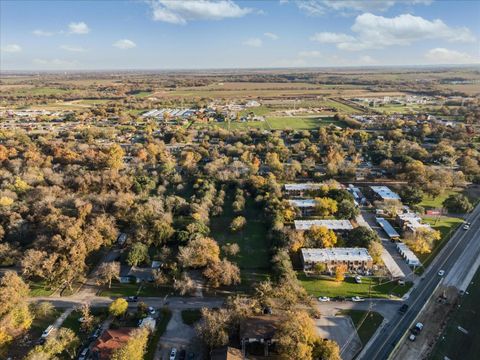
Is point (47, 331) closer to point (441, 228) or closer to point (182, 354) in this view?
point (182, 354)

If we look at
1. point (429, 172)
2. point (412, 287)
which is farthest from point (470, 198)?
point (412, 287)

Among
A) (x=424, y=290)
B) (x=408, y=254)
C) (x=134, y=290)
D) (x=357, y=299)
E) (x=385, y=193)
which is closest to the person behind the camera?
(x=357, y=299)

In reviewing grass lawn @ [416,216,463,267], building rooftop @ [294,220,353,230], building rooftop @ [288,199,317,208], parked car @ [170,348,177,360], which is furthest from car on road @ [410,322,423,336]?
building rooftop @ [288,199,317,208]

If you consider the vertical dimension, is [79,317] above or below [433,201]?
below

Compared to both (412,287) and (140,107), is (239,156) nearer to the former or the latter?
(412,287)

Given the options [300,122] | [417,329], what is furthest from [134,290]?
[300,122]

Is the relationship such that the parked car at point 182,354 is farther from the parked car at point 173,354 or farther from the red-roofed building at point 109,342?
the red-roofed building at point 109,342

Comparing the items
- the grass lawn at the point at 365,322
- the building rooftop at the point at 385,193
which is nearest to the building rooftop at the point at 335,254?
the grass lawn at the point at 365,322
